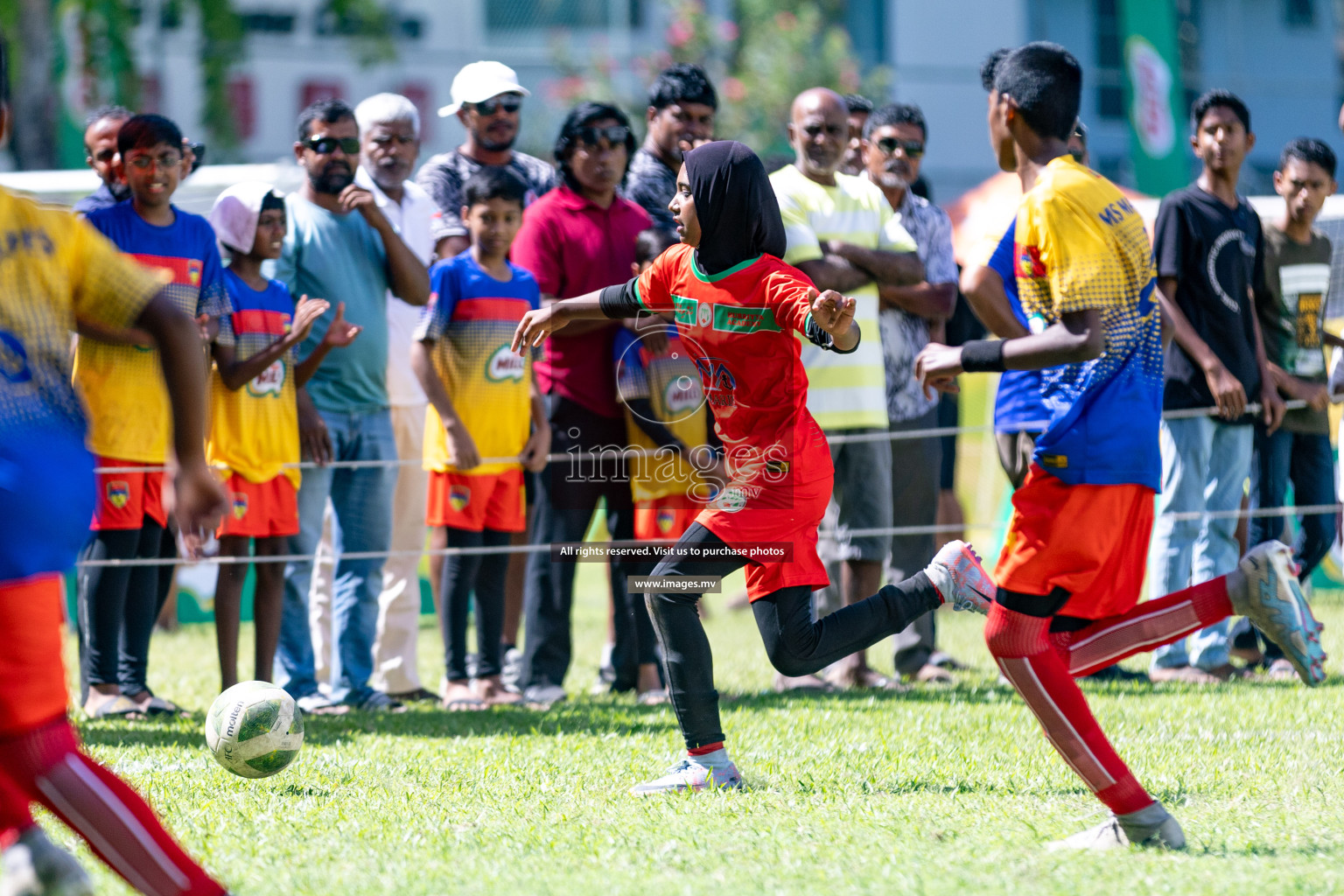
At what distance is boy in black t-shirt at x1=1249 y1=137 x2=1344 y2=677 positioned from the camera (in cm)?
825

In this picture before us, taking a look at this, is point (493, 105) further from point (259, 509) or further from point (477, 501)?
point (259, 509)

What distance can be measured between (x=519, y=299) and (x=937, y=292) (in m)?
2.10

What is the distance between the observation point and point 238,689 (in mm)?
5184

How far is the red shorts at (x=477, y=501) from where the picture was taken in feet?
24.1

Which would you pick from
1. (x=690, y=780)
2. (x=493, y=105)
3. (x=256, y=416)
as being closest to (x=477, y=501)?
(x=256, y=416)

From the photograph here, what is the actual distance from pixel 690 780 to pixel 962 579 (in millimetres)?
1083

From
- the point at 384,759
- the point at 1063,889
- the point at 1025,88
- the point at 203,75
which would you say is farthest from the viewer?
the point at 203,75

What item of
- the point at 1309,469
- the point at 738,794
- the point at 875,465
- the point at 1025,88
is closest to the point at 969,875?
the point at 738,794

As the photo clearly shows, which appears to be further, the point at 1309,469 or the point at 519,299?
the point at 1309,469

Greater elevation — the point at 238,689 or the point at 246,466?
the point at 246,466

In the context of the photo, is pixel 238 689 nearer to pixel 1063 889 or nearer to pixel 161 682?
pixel 1063 889

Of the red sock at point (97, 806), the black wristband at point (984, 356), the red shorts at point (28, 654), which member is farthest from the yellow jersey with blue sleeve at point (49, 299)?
the black wristband at point (984, 356)

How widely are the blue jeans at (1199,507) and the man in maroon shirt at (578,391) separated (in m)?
2.68

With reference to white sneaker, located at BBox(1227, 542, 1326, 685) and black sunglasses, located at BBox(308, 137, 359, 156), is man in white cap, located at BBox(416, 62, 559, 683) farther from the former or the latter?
white sneaker, located at BBox(1227, 542, 1326, 685)
